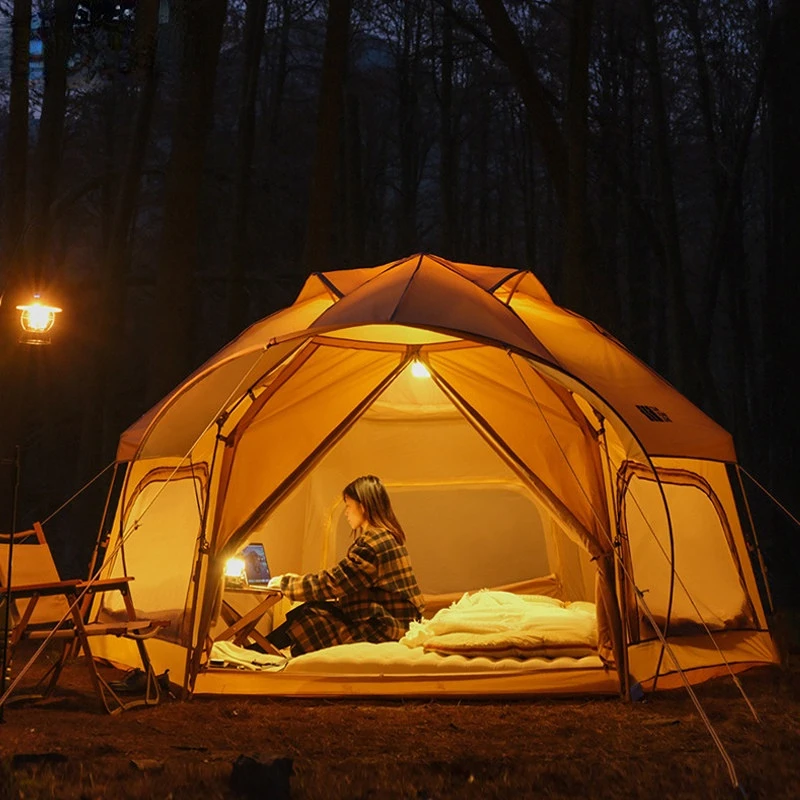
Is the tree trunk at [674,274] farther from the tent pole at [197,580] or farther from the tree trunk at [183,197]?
the tent pole at [197,580]

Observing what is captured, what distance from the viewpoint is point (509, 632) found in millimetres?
5473

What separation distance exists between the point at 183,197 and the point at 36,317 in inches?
124

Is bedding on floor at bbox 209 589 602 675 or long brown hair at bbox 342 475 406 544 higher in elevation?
long brown hair at bbox 342 475 406 544

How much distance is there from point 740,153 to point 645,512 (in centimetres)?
824

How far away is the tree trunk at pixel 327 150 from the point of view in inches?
392

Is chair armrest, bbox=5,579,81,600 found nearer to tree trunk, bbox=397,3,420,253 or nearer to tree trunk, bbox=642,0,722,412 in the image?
tree trunk, bbox=642,0,722,412

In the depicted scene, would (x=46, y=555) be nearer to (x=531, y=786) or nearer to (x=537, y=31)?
(x=531, y=786)

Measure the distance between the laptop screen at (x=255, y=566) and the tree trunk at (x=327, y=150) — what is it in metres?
4.00

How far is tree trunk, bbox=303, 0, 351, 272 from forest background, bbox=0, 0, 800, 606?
25 mm

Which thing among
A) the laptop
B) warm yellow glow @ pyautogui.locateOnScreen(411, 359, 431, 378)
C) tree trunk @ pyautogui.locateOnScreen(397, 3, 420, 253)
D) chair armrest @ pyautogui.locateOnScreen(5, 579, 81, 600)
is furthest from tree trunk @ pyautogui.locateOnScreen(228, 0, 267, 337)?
chair armrest @ pyautogui.locateOnScreen(5, 579, 81, 600)

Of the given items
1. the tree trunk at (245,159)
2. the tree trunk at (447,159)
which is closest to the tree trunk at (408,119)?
the tree trunk at (447,159)

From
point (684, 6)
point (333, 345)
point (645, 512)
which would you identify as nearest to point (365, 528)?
point (333, 345)

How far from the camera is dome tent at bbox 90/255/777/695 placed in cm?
509

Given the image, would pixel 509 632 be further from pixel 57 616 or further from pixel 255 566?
pixel 57 616
